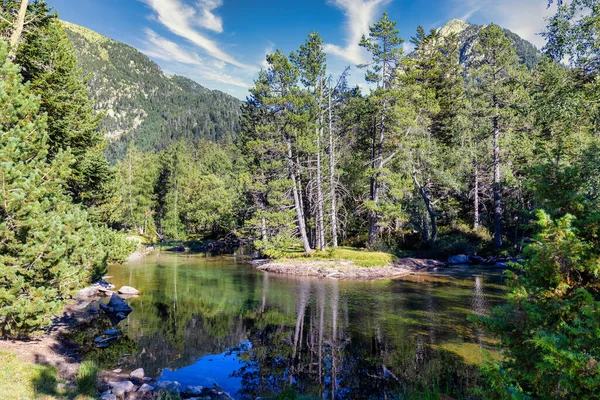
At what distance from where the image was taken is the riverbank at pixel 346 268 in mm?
25656

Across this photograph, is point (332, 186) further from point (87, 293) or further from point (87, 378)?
point (87, 378)

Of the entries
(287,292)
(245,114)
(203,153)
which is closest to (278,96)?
(245,114)

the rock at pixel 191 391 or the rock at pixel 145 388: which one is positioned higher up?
the rock at pixel 145 388

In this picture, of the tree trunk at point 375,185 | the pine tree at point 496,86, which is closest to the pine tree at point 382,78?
the tree trunk at point 375,185

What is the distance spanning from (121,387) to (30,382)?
1.97m

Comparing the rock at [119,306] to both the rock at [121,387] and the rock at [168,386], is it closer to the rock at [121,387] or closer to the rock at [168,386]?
the rock at [121,387]

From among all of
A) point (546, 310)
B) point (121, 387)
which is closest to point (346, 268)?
point (121, 387)

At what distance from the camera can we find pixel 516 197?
33.8 meters

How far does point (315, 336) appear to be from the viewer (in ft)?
43.2

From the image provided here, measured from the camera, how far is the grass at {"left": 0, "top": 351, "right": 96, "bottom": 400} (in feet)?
24.4

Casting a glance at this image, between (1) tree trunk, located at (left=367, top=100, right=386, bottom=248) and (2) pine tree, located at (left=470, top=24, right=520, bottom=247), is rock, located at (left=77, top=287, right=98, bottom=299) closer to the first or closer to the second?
(1) tree trunk, located at (left=367, top=100, right=386, bottom=248)

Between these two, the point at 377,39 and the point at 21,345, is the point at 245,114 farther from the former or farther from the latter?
the point at 21,345

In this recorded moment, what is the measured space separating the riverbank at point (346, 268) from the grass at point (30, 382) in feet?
61.9

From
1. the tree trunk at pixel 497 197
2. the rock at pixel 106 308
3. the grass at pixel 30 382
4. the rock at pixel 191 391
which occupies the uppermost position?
the tree trunk at pixel 497 197
